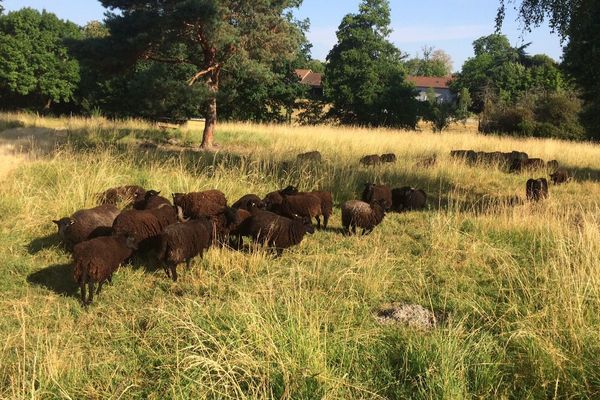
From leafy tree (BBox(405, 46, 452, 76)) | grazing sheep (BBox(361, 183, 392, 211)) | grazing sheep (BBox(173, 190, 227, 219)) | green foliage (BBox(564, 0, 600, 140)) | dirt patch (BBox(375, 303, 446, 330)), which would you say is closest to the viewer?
dirt patch (BBox(375, 303, 446, 330))

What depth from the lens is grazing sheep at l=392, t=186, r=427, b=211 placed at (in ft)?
31.3

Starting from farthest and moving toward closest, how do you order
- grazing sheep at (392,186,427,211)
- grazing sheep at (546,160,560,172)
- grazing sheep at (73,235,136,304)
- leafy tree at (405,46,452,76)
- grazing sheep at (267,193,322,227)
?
leafy tree at (405,46,452,76)
grazing sheep at (546,160,560,172)
grazing sheep at (392,186,427,211)
grazing sheep at (267,193,322,227)
grazing sheep at (73,235,136,304)

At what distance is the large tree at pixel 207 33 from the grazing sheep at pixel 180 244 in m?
10.8

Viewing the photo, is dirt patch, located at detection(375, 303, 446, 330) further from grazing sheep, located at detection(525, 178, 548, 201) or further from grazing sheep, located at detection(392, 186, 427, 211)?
grazing sheep, located at detection(525, 178, 548, 201)

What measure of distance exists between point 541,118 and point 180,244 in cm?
3404

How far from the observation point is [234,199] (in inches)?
359

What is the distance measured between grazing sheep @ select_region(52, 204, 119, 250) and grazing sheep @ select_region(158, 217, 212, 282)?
0.85 meters

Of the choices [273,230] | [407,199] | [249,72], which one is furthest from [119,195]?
[249,72]

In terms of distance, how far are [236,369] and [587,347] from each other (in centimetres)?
257

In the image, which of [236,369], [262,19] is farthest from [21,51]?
[236,369]

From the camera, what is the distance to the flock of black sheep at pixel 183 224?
16.9 feet

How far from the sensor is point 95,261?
4.90 meters

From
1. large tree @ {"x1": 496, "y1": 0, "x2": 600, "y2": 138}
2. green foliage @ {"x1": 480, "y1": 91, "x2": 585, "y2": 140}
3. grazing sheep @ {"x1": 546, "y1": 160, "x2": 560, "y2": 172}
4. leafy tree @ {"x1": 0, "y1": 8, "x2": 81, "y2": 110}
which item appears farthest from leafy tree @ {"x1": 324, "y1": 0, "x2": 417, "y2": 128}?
large tree @ {"x1": 496, "y1": 0, "x2": 600, "y2": 138}

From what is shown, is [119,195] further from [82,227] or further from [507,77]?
[507,77]
